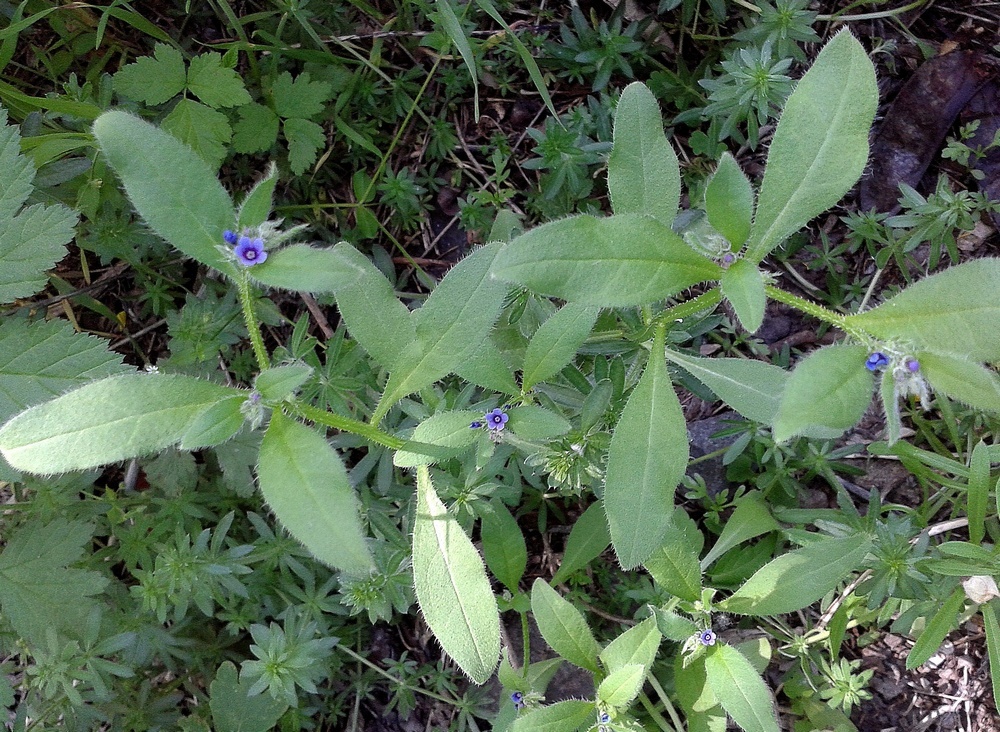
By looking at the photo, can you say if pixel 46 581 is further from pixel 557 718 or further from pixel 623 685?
pixel 623 685

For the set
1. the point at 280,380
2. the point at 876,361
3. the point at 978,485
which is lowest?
the point at 978,485

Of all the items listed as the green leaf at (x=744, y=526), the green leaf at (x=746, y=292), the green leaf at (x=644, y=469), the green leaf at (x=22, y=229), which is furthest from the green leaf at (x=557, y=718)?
the green leaf at (x=22, y=229)

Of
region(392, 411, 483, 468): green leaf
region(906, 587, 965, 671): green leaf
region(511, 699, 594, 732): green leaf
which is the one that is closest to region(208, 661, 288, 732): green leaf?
region(511, 699, 594, 732): green leaf

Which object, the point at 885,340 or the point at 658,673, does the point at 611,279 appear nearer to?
the point at 885,340

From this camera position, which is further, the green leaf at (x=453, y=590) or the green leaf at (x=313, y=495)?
the green leaf at (x=453, y=590)

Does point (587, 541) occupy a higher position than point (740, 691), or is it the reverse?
point (740, 691)

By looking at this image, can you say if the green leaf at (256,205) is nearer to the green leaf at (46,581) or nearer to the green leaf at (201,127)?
the green leaf at (201,127)

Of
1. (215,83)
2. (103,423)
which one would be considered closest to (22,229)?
(215,83)
